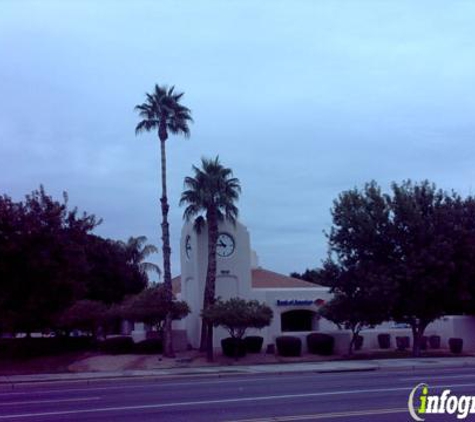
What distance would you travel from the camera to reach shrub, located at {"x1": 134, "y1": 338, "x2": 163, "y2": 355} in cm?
4062

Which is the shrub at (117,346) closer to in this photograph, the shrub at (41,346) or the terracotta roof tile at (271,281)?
the shrub at (41,346)

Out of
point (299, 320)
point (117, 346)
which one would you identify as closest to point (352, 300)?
point (299, 320)

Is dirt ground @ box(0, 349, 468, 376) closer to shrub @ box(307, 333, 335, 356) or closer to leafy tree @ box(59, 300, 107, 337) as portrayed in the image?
shrub @ box(307, 333, 335, 356)

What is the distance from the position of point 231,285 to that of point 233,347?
600cm

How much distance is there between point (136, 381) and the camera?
86.9 ft

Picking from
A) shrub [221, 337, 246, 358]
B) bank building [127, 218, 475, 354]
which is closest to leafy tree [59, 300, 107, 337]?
bank building [127, 218, 475, 354]

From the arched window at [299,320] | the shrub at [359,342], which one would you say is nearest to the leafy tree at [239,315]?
the shrub at [359,342]

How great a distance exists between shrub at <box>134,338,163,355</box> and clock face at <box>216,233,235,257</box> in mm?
6692

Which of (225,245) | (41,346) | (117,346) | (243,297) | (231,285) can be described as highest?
(225,245)

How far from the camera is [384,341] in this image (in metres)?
46.0

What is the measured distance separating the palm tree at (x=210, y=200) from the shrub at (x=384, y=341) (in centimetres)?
1109

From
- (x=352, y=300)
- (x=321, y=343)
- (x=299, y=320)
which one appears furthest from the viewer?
(x=299, y=320)

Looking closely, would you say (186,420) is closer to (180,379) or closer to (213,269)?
(180,379)

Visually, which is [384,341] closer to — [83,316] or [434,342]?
[434,342]
